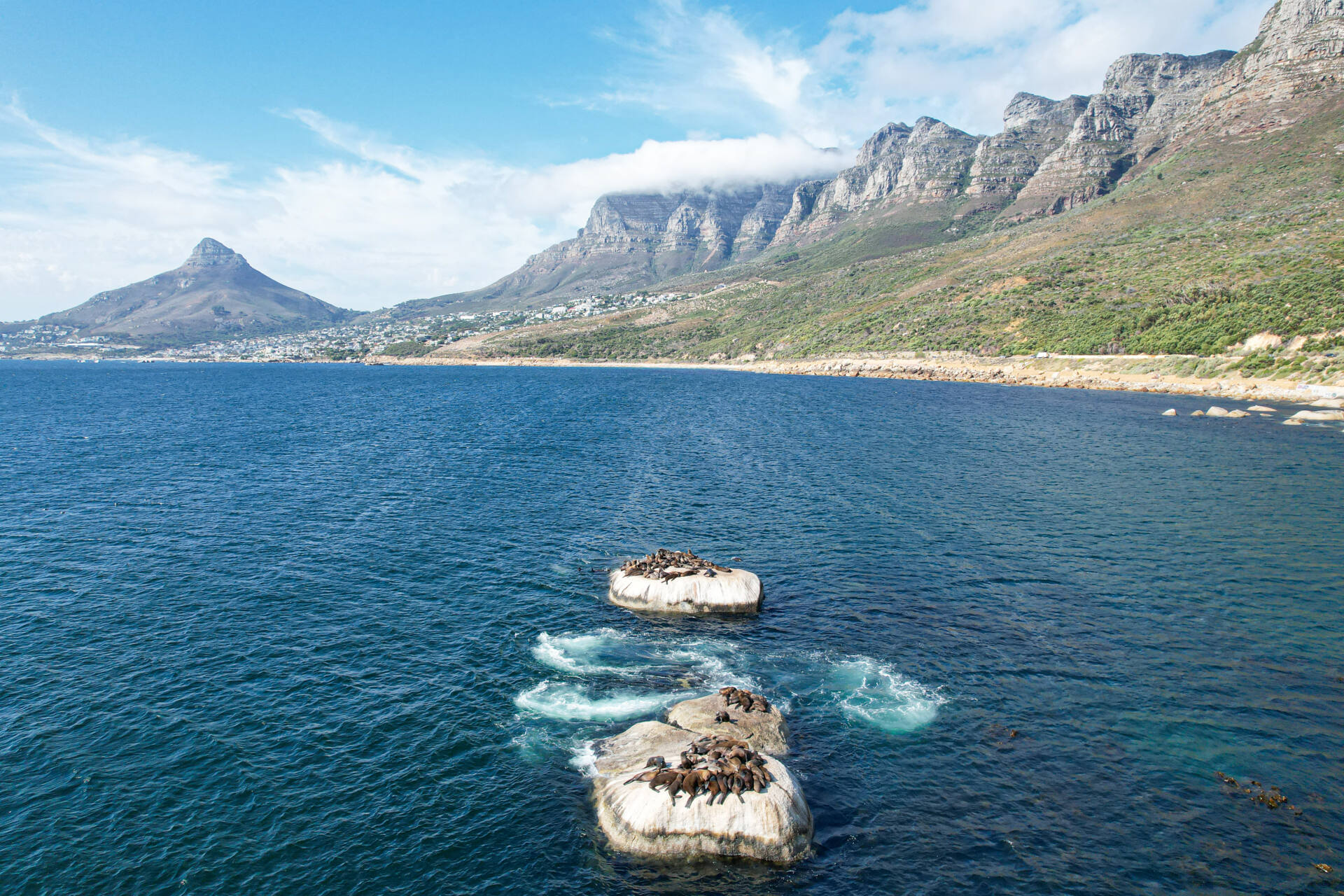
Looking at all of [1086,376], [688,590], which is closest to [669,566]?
[688,590]

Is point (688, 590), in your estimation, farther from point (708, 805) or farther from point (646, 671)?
point (708, 805)

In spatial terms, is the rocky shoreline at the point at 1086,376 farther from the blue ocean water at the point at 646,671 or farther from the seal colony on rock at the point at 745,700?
the seal colony on rock at the point at 745,700

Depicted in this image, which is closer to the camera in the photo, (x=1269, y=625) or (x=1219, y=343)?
(x=1269, y=625)

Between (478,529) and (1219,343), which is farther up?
(1219,343)

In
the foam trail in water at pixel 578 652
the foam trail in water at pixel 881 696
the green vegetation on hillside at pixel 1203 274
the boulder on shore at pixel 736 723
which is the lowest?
the foam trail in water at pixel 881 696

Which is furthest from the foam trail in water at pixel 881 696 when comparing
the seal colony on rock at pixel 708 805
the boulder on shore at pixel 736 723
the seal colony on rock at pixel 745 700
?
the seal colony on rock at pixel 708 805

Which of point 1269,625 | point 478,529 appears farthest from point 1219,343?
point 478,529

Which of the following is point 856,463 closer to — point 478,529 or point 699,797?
point 478,529
